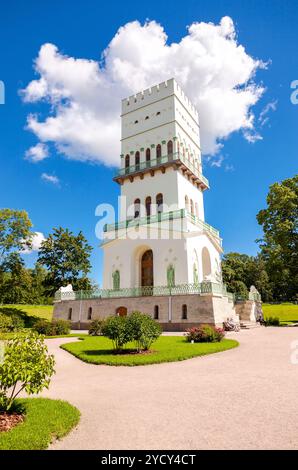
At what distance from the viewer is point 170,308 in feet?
70.0

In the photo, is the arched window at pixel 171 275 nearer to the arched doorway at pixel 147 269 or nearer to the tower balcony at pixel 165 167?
the arched doorway at pixel 147 269

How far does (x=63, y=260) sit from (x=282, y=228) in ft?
86.5

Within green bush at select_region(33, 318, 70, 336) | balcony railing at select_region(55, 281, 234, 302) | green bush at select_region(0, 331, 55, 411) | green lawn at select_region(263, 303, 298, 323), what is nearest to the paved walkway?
green bush at select_region(0, 331, 55, 411)

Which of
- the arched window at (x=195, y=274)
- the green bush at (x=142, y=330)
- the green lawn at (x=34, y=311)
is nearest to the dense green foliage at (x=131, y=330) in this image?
the green bush at (x=142, y=330)

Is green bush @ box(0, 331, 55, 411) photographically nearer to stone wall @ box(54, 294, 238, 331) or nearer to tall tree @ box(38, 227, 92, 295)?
stone wall @ box(54, 294, 238, 331)

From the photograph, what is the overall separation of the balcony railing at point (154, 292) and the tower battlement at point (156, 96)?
21.7 metres

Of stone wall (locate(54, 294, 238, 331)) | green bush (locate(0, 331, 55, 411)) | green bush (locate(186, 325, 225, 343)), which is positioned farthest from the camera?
stone wall (locate(54, 294, 238, 331))

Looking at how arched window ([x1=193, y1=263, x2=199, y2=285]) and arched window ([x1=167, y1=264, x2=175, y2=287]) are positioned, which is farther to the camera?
arched window ([x1=193, y1=263, x2=199, y2=285])

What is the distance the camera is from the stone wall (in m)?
20.0

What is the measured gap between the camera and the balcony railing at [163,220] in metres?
25.1

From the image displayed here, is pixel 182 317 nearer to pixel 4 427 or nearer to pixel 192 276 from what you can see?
pixel 192 276

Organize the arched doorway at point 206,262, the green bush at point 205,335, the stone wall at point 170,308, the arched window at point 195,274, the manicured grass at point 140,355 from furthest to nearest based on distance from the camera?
the arched doorway at point 206,262, the arched window at point 195,274, the stone wall at point 170,308, the green bush at point 205,335, the manicured grass at point 140,355

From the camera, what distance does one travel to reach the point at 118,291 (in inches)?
970

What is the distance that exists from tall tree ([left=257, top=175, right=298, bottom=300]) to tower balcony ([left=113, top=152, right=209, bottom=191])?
25.6ft
